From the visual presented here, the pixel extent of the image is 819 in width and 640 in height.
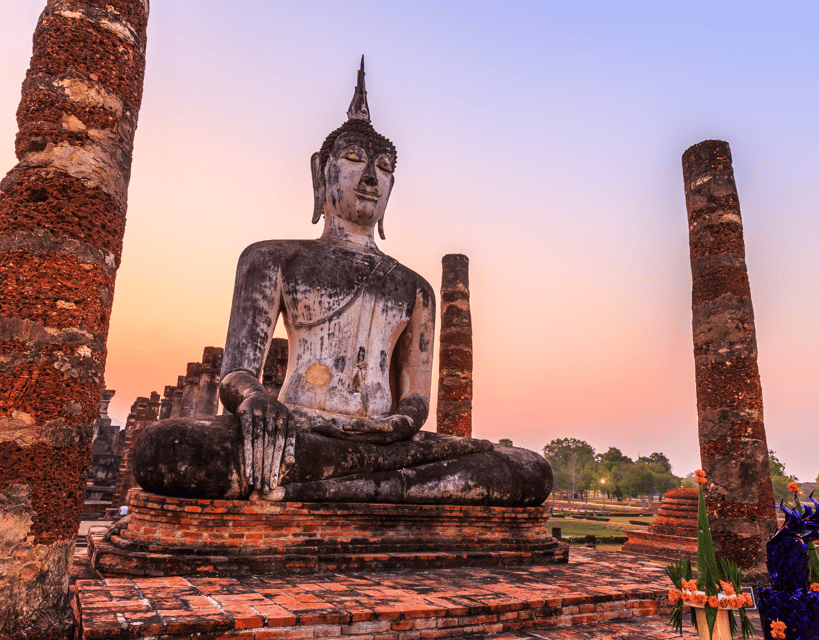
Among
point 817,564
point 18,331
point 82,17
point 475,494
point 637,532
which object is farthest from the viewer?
point 637,532

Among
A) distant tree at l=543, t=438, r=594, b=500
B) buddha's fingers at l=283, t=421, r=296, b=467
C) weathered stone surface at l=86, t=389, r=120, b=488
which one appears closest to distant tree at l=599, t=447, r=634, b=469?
distant tree at l=543, t=438, r=594, b=500

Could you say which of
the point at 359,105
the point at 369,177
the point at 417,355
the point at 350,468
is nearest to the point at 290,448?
the point at 350,468

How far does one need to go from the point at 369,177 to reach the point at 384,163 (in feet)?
1.06

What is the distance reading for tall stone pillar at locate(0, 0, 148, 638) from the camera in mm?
2885

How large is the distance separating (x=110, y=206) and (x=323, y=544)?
2.92 m

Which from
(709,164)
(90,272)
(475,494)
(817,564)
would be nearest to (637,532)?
(709,164)

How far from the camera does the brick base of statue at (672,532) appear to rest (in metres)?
10.8

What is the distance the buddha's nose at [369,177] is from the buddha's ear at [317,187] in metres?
0.57

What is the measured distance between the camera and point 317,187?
7191mm

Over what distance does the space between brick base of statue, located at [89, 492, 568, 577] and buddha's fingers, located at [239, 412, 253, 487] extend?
0.22 m

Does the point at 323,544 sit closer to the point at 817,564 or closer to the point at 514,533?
the point at 514,533

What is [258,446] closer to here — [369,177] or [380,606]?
[380,606]

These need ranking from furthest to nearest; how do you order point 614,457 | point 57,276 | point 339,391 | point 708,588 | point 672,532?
point 614,457
point 672,532
point 339,391
point 57,276
point 708,588

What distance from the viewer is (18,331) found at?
305cm
